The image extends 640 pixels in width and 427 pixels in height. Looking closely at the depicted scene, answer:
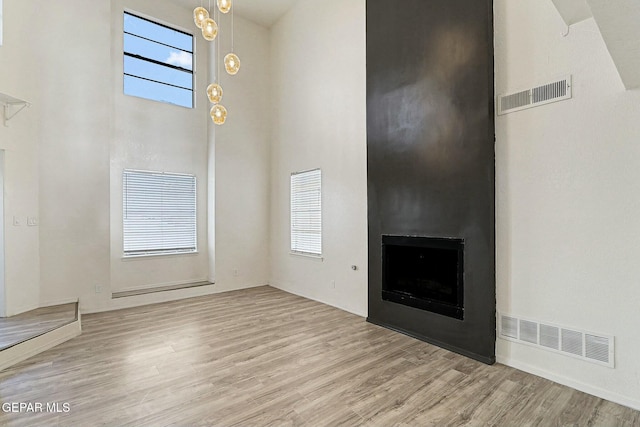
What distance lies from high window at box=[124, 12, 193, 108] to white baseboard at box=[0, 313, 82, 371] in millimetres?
4155

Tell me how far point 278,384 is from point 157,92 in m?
5.89

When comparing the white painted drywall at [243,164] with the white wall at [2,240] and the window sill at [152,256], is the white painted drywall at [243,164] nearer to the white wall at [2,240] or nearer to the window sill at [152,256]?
the window sill at [152,256]

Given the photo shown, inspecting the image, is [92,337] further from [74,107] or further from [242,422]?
[74,107]

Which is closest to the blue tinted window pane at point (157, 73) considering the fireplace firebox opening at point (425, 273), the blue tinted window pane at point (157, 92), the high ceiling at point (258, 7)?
the blue tinted window pane at point (157, 92)

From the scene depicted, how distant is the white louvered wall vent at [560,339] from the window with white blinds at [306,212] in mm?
3241

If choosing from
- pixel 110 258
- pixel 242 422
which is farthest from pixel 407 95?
pixel 110 258

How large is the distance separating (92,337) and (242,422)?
287 centimetres

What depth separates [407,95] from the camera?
163 inches

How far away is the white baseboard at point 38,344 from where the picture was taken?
3238 millimetres

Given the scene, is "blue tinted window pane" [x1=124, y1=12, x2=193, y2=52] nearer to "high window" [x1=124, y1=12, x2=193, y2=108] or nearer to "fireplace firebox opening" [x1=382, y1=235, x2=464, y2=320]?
"high window" [x1=124, y1=12, x2=193, y2=108]

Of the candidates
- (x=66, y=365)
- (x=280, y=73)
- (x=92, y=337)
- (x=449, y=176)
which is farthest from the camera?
(x=280, y=73)

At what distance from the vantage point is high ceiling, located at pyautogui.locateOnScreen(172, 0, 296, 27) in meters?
6.27

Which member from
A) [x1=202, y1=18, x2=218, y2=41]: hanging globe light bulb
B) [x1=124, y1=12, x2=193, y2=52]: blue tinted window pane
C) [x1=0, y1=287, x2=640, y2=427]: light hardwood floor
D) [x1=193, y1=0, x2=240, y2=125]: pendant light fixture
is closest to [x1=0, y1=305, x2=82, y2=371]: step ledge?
[x1=0, y1=287, x2=640, y2=427]: light hardwood floor

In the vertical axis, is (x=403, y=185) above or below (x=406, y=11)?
below
